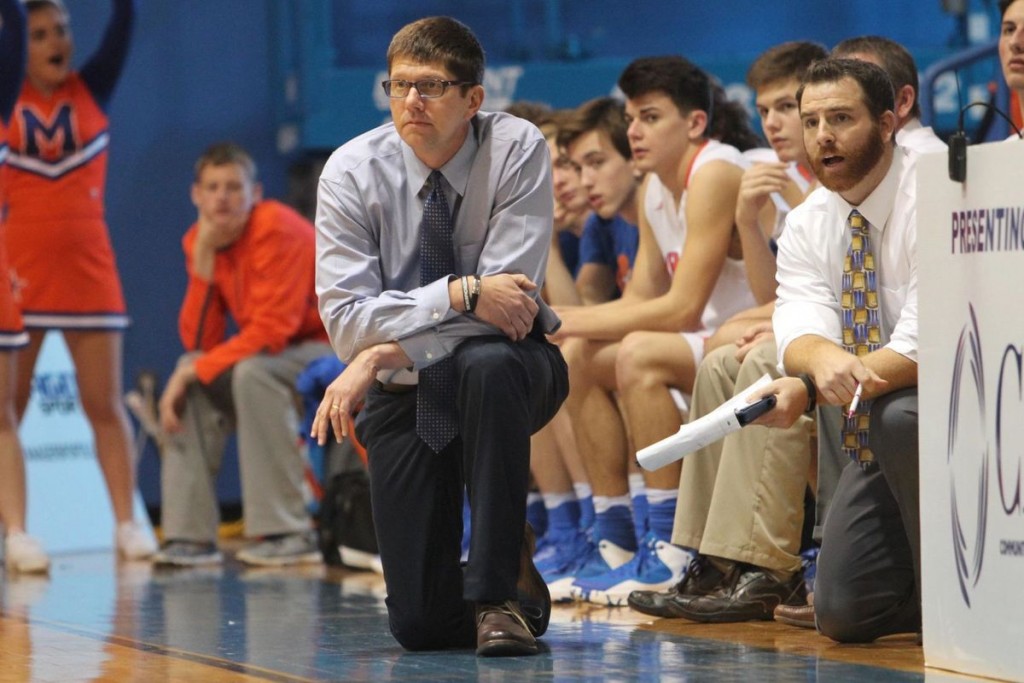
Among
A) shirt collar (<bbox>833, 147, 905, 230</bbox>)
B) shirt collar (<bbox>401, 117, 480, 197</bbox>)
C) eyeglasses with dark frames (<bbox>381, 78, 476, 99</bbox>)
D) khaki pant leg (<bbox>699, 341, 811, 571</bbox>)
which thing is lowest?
khaki pant leg (<bbox>699, 341, 811, 571</bbox>)

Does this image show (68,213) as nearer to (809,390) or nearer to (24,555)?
(24,555)

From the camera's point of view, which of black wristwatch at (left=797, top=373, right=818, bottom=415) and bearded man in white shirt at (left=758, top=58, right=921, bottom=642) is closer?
black wristwatch at (left=797, top=373, right=818, bottom=415)

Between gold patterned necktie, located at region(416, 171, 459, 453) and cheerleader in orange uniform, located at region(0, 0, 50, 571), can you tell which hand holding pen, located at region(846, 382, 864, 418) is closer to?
gold patterned necktie, located at region(416, 171, 459, 453)

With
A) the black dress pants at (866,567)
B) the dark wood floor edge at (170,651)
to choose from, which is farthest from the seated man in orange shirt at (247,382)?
the black dress pants at (866,567)

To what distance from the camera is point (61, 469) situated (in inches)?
266

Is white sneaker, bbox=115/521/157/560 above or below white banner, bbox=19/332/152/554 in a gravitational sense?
below

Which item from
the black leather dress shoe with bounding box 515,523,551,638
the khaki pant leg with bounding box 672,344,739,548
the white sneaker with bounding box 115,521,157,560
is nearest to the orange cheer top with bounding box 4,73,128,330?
the white sneaker with bounding box 115,521,157,560

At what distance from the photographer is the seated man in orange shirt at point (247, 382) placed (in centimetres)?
596

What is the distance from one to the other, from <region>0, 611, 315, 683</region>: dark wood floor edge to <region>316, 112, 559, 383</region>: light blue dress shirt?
0.65m

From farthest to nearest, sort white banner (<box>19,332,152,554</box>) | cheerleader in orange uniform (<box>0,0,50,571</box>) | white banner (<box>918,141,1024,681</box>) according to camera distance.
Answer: white banner (<box>19,332,152,554</box>), cheerleader in orange uniform (<box>0,0,50,571</box>), white banner (<box>918,141,1024,681</box>)

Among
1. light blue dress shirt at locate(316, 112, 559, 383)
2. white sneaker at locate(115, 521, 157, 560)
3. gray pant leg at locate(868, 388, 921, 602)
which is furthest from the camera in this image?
white sneaker at locate(115, 521, 157, 560)

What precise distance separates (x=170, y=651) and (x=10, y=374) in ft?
7.92

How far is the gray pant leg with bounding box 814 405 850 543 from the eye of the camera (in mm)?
3596

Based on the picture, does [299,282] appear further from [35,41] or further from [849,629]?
[849,629]
